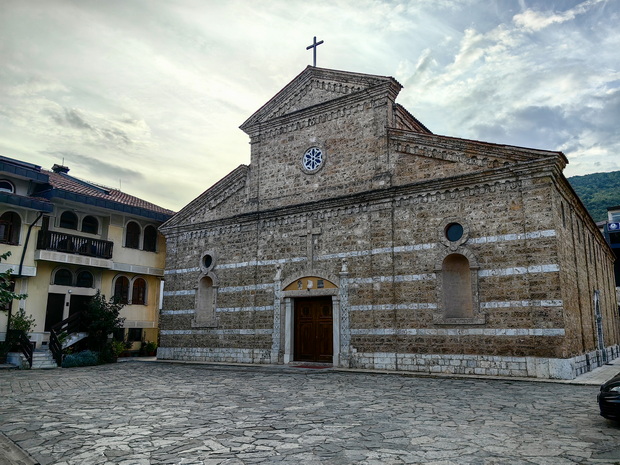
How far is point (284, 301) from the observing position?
19.4 meters

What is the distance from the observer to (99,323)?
21328mm

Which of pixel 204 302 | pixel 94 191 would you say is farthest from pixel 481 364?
pixel 94 191

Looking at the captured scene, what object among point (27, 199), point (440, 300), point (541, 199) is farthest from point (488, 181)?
point (27, 199)

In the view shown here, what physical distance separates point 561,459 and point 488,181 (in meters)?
10.8

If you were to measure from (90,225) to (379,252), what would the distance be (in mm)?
15457

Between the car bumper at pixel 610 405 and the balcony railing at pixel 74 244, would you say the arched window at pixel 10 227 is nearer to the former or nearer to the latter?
the balcony railing at pixel 74 244

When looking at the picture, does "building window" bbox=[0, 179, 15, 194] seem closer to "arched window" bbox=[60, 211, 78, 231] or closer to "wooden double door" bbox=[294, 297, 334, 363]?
"arched window" bbox=[60, 211, 78, 231]

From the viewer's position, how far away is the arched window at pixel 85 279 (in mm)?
23297

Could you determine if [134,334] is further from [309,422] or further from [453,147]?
[309,422]

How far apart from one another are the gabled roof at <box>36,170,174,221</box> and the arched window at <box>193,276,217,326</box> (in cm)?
566

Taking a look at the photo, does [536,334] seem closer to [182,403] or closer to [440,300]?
[440,300]

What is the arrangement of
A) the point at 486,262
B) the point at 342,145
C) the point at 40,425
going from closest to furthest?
1. the point at 40,425
2. the point at 486,262
3. the point at 342,145

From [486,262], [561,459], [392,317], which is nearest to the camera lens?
[561,459]

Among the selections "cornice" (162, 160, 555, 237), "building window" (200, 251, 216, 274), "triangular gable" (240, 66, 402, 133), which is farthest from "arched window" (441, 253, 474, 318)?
"building window" (200, 251, 216, 274)
